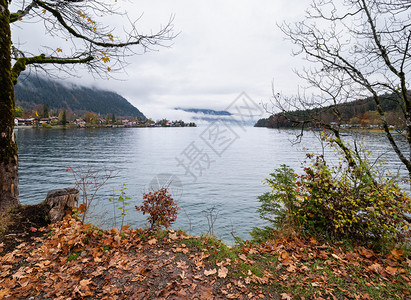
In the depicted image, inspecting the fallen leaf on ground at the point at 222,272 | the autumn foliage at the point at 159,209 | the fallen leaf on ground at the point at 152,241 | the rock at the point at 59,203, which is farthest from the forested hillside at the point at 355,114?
the rock at the point at 59,203

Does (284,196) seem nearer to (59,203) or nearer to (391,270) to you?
(391,270)

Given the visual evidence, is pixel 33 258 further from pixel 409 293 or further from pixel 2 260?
pixel 409 293

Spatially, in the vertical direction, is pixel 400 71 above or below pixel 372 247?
above

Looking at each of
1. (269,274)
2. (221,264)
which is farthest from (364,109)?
(221,264)

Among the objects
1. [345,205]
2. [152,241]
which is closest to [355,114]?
[345,205]

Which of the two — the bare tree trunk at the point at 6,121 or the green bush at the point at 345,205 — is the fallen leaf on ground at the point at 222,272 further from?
the bare tree trunk at the point at 6,121

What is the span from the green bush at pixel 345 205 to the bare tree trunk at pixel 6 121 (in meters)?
7.74

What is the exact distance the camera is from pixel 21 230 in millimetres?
5363

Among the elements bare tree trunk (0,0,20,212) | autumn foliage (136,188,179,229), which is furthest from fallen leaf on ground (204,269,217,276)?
bare tree trunk (0,0,20,212)

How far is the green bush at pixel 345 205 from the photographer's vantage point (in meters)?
5.43

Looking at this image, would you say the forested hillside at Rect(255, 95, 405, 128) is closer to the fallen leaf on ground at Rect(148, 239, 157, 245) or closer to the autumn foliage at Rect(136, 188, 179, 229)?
the autumn foliage at Rect(136, 188, 179, 229)

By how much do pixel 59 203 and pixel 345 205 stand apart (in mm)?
8071

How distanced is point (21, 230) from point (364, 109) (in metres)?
10.6

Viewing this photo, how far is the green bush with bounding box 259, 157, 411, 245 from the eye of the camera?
17.8 feet
